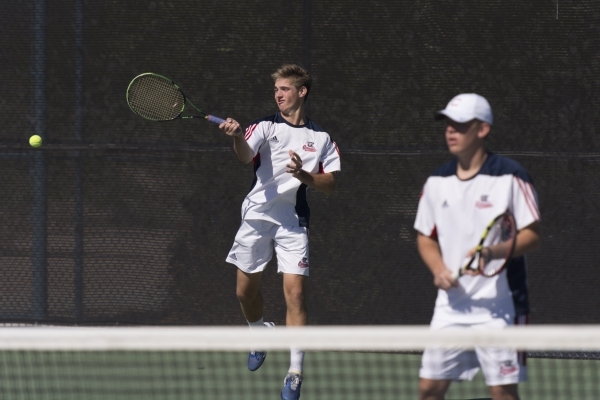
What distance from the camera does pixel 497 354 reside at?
286 cm

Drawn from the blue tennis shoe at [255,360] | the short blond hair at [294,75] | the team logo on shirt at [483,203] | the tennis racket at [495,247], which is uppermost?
the short blond hair at [294,75]

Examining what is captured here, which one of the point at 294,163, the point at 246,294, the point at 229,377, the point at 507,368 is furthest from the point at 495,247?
the point at 229,377

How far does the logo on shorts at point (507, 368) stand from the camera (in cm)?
286

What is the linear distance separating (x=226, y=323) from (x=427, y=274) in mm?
1208

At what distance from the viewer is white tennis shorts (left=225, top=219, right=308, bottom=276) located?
14.7 feet

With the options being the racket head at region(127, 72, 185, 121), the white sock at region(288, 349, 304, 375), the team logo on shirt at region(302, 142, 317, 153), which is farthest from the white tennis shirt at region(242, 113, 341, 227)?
the white sock at region(288, 349, 304, 375)

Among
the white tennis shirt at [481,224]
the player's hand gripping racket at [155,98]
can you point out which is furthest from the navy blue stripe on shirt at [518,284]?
the player's hand gripping racket at [155,98]

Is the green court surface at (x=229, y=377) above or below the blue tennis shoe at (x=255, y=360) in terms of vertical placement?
below

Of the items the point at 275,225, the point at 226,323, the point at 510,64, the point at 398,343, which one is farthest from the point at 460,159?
the point at 226,323

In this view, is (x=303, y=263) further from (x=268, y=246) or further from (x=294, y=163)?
(x=294, y=163)

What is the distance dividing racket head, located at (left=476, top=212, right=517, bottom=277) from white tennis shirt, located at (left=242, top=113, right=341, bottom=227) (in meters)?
1.62

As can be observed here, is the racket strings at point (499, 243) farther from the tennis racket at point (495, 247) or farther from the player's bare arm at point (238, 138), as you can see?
the player's bare arm at point (238, 138)

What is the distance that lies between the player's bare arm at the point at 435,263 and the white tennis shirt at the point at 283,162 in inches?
56.6

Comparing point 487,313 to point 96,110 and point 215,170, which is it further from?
point 96,110
